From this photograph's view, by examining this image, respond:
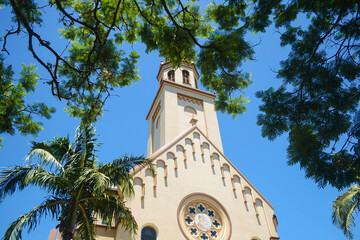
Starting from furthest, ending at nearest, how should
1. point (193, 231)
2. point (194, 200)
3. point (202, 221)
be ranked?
point (194, 200)
point (202, 221)
point (193, 231)

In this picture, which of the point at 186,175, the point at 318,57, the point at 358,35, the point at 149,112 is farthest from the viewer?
the point at 149,112

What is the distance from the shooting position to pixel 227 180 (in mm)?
17250

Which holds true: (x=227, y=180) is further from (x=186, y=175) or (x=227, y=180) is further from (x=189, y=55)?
(x=189, y=55)

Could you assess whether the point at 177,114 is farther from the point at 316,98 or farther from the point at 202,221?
Result: the point at 316,98

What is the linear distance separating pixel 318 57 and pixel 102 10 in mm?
6031

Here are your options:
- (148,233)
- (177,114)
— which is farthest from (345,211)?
(177,114)

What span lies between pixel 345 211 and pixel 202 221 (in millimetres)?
7657

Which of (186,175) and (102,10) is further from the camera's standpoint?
(186,175)

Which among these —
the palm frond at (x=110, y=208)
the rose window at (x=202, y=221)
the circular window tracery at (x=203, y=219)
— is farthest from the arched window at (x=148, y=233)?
the palm frond at (x=110, y=208)

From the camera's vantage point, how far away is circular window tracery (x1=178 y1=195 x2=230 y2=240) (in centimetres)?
1430

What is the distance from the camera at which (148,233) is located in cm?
1317

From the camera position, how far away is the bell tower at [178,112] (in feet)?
77.5

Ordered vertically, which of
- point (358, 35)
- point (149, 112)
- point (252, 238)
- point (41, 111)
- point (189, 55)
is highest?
point (149, 112)

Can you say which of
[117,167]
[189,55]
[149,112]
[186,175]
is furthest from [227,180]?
[149,112]
